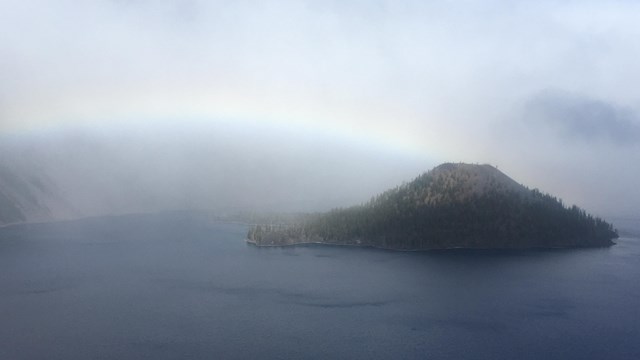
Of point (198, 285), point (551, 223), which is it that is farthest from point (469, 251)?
point (198, 285)

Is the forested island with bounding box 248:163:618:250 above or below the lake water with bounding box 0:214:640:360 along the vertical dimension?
above

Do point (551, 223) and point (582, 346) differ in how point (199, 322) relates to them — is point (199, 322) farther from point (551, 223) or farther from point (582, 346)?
point (551, 223)

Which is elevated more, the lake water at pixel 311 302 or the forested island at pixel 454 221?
the forested island at pixel 454 221

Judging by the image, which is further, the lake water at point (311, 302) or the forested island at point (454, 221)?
the forested island at point (454, 221)

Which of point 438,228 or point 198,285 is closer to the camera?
point 198,285

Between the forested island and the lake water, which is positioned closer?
the lake water
